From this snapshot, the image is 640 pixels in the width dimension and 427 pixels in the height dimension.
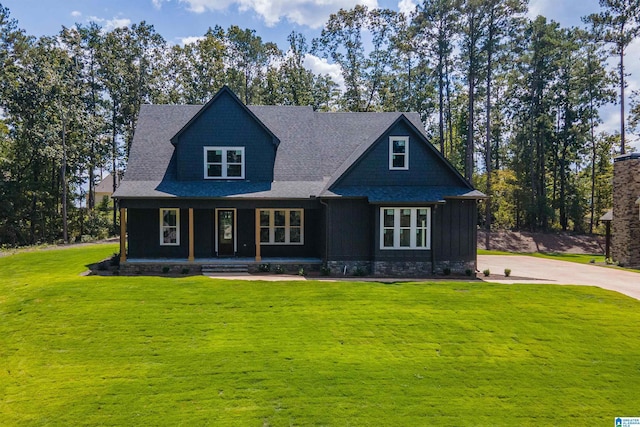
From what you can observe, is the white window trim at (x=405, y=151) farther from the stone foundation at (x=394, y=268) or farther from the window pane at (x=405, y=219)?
the stone foundation at (x=394, y=268)

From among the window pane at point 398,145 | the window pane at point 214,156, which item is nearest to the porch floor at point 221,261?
the window pane at point 214,156

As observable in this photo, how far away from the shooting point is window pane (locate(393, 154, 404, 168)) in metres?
17.6

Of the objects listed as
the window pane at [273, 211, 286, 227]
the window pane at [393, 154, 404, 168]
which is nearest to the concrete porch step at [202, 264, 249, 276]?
the window pane at [273, 211, 286, 227]

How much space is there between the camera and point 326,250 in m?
16.9

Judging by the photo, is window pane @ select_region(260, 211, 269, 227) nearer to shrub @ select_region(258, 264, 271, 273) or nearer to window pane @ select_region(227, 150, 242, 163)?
shrub @ select_region(258, 264, 271, 273)

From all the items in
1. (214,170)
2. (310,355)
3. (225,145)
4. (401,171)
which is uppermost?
(225,145)

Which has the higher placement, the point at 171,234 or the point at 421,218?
the point at 421,218

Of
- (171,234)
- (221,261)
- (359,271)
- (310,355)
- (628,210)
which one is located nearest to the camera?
(310,355)

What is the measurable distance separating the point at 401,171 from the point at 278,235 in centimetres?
613

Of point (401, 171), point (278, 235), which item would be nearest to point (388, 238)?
point (401, 171)

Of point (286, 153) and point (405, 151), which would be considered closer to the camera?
A: point (405, 151)

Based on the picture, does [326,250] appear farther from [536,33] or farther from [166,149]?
[536,33]

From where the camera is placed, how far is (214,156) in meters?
19.0

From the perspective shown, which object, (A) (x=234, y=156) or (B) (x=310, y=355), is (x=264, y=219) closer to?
(A) (x=234, y=156)
